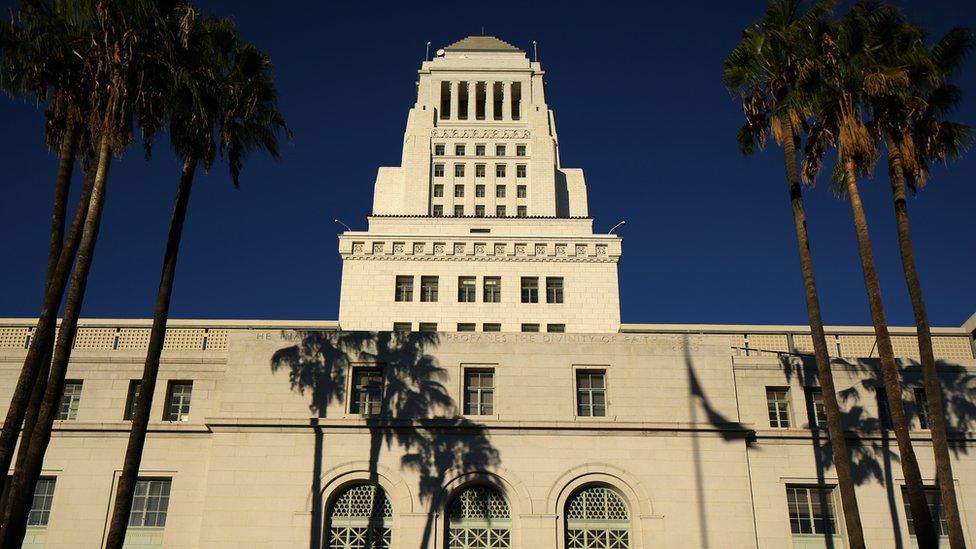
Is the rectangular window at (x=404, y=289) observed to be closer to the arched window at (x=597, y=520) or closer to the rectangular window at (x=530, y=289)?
the rectangular window at (x=530, y=289)

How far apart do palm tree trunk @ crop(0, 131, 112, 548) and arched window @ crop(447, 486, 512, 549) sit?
39.7ft

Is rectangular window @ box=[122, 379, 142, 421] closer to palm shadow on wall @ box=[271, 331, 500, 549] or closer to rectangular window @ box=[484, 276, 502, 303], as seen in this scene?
palm shadow on wall @ box=[271, 331, 500, 549]

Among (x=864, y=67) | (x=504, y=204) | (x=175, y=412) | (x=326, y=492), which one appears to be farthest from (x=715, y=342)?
(x=504, y=204)

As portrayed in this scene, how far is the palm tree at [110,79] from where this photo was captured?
22.0 metres

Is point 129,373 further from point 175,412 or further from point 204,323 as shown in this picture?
point 204,323

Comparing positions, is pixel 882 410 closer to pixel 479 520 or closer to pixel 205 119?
pixel 479 520

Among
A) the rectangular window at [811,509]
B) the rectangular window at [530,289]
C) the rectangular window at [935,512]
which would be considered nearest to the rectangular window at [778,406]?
the rectangular window at [811,509]

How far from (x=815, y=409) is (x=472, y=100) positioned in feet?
129

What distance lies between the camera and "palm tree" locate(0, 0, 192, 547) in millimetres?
21969

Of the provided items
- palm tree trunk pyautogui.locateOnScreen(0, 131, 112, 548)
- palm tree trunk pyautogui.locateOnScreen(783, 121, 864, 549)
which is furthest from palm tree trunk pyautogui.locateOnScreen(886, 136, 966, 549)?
palm tree trunk pyautogui.locateOnScreen(0, 131, 112, 548)

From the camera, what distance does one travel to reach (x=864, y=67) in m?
26.1

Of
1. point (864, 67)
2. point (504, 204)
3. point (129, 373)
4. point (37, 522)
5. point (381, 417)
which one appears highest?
point (504, 204)

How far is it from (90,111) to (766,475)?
2306cm

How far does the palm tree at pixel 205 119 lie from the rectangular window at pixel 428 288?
21535 millimetres
